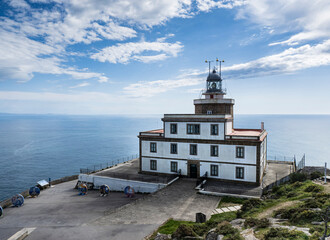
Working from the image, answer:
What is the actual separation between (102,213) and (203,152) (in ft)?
47.8

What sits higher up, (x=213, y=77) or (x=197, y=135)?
(x=213, y=77)

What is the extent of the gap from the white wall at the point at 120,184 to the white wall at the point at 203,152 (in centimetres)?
500

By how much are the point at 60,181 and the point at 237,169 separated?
29.1 meters

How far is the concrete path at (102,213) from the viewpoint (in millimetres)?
17828

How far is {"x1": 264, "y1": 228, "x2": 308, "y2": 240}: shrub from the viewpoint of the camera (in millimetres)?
11203

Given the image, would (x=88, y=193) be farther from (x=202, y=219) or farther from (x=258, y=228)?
(x=258, y=228)

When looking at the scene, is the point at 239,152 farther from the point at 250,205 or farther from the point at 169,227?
the point at 169,227

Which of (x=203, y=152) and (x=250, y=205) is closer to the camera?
(x=250, y=205)

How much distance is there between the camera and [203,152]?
1223 inches

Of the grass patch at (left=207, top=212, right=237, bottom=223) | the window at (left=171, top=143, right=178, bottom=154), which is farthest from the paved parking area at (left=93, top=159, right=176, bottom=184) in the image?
the grass patch at (left=207, top=212, right=237, bottom=223)

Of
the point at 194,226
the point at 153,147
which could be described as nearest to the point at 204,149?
the point at 153,147

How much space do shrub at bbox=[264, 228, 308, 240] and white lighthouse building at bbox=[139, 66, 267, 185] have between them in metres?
16.9

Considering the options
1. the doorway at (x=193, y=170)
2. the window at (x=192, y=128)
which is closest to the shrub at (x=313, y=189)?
the doorway at (x=193, y=170)

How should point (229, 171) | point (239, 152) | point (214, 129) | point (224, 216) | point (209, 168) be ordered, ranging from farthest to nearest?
point (209, 168) → point (214, 129) → point (229, 171) → point (239, 152) → point (224, 216)
